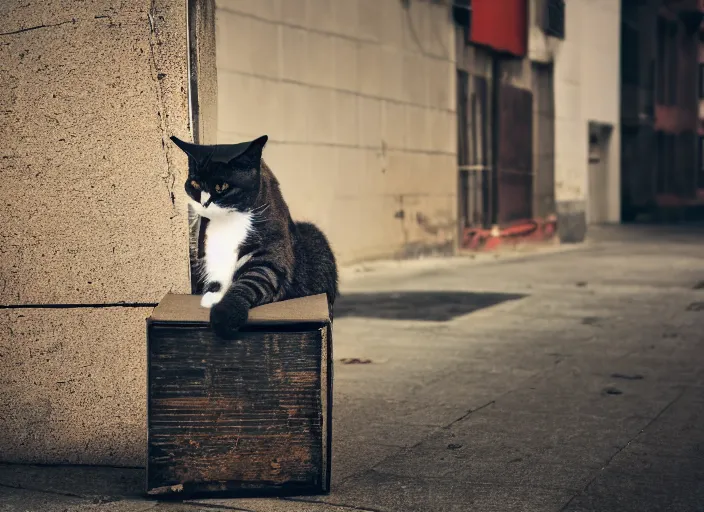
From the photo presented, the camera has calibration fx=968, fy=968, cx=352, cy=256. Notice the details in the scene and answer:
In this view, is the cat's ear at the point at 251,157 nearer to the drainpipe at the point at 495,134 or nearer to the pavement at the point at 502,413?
the pavement at the point at 502,413

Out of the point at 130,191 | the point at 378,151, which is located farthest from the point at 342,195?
the point at 130,191

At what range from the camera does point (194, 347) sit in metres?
3.76

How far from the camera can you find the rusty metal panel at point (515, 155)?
19547 mm

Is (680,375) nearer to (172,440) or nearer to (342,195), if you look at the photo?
(172,440)

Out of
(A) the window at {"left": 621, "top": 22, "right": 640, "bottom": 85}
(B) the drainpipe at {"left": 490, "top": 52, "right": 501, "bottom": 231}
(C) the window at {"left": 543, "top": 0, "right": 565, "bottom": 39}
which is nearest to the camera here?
(B) the drainpipe at {"left": 490, "top": 52, "right": 501, "bottom": 231}

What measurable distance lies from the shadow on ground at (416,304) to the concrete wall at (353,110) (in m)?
2.52

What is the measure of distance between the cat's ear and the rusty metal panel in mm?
15795

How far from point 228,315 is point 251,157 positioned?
753 mm

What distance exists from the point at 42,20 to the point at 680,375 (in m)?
4.53

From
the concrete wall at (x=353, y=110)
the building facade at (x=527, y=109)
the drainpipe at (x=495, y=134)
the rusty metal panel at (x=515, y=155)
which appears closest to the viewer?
the concrete wall at (x=353, y=110)

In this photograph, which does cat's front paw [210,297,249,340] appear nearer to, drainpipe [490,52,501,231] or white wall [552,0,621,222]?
drainpipe [490,52,501,231]

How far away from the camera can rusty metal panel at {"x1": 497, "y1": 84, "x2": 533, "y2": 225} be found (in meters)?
19.5

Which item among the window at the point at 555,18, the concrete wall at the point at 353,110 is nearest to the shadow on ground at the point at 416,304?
the concrete wall at the point at 353,110

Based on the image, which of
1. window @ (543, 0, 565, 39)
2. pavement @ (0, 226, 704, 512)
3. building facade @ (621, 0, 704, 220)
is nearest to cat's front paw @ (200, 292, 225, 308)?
pavement @ (0, 226, 704, 512)
